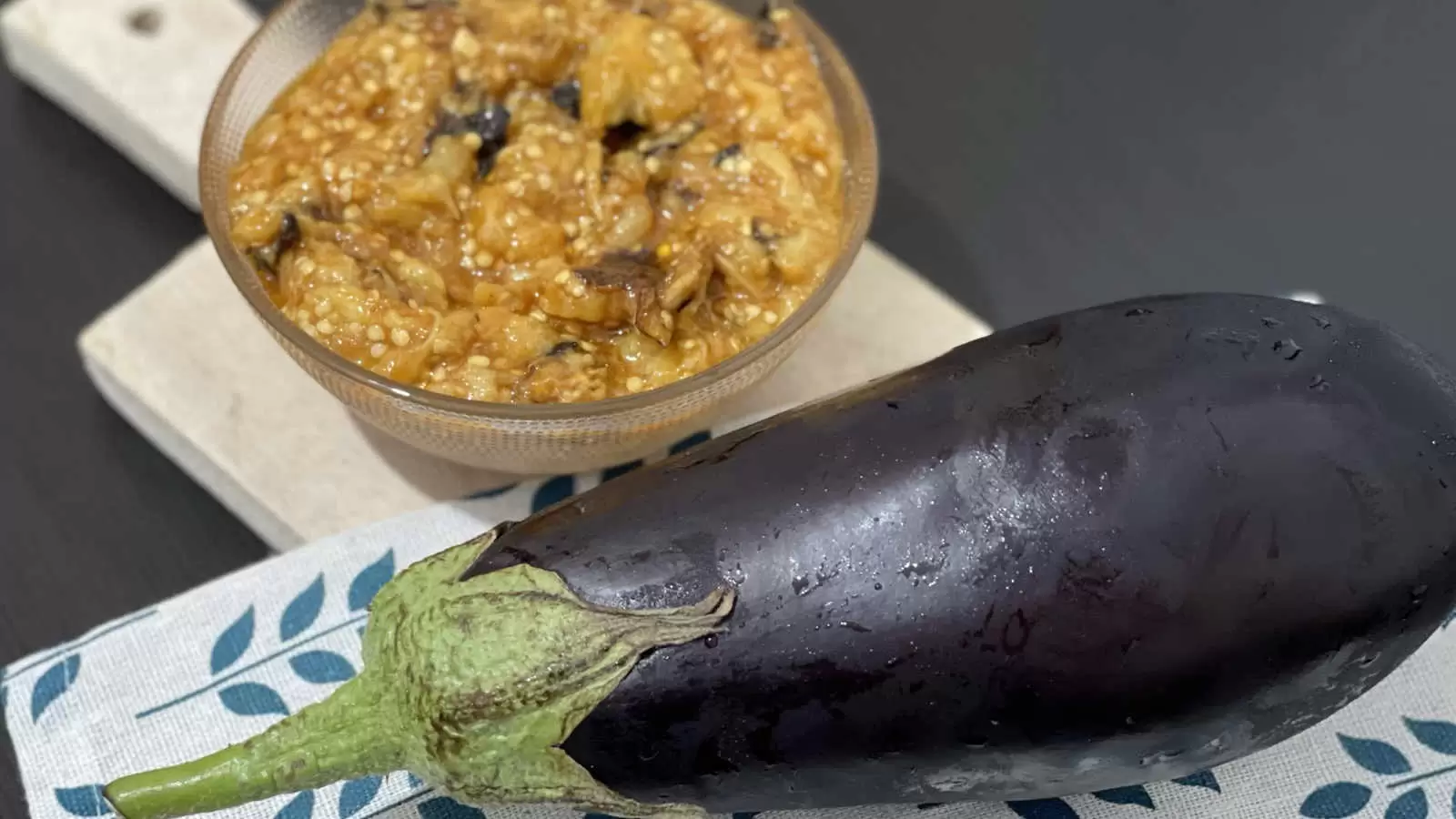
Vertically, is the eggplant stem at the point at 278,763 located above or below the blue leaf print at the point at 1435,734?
above

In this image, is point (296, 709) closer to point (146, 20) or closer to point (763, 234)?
point (763, 234)

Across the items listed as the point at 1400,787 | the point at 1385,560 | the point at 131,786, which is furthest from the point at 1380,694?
the point at 131,786

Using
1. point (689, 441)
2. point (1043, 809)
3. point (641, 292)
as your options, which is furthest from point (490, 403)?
point (1043, 809)

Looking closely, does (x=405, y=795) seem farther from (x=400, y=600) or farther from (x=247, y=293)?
(x=247, y=293)

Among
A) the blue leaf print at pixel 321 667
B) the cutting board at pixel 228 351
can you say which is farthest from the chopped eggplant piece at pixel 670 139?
the blue leaf print at pixel 321 667

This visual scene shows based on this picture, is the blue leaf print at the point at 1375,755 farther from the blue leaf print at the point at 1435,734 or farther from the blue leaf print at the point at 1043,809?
the blue leaf print at the point at 1043,809
